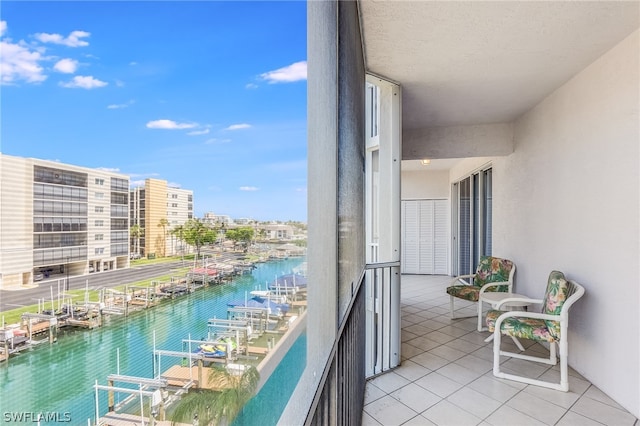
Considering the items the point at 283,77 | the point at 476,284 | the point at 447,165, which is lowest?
Answer: the point at 476,284

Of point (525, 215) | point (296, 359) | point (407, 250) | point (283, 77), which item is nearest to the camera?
point (283, 77)

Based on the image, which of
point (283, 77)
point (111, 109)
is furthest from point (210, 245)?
point (283, 77)

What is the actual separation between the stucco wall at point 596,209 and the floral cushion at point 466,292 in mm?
637

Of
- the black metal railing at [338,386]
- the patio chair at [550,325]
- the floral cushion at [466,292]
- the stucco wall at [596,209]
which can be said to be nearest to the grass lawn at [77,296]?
the black metal railing at [338,386]

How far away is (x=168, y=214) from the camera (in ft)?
1.15

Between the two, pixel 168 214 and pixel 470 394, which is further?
pixel 470 394

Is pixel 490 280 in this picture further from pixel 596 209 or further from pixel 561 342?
pixel 596 209

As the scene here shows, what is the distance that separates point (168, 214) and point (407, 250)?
808cm

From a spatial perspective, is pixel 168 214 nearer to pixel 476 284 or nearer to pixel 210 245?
pixel 210 245

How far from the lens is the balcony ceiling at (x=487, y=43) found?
2043mm

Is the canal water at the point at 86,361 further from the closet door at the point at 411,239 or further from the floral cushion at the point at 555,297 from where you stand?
the closet door at the point at 411,239

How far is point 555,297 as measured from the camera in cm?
285

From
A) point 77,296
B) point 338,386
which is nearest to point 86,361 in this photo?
point 77,296

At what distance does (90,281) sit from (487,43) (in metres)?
2.88
